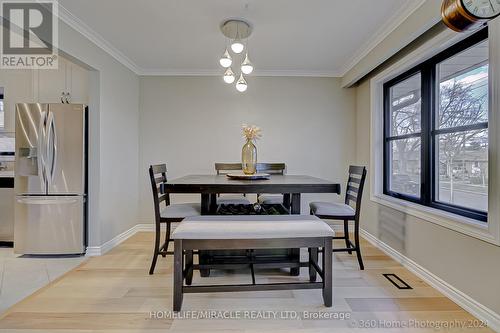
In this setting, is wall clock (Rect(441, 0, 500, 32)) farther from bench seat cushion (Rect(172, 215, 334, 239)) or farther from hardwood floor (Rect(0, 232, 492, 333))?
hardwood floor (Rect(0, 232, 492, 333))

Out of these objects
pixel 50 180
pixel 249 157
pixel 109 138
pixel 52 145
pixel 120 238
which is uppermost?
Result: pixel 109 138

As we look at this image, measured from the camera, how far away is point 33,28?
2281 mm

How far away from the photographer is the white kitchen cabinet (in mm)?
3359

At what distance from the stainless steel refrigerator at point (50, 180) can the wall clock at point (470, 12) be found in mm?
3222

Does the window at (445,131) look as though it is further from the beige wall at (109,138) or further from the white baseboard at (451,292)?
the beige wall at (109,138)

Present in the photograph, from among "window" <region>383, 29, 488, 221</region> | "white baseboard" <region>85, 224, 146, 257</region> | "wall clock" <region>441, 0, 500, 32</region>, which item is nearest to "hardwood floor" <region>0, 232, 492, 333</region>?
"white baseboard" <region>85, 224, 146, 257</region>

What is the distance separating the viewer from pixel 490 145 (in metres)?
1.75

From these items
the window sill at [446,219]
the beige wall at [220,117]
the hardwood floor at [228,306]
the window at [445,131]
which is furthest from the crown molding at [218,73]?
the hardwood floor at [228,306]

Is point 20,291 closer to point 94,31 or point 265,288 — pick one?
point 265,288

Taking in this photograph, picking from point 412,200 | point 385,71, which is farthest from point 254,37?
point 412,200

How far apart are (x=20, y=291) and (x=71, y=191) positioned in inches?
40.9

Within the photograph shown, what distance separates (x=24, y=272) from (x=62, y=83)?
2.12 metres

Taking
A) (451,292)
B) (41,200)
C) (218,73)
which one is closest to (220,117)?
(218,73)

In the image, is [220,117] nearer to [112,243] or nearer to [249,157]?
[249,157]
